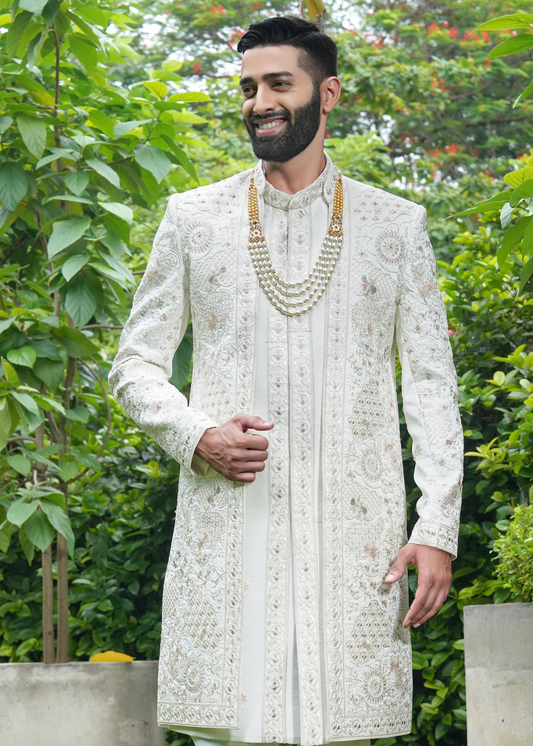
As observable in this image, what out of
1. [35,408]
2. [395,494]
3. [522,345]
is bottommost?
[395,494]

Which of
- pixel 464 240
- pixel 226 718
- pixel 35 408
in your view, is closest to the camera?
pixel 226 718

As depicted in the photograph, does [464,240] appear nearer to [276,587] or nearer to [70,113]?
[70,113]

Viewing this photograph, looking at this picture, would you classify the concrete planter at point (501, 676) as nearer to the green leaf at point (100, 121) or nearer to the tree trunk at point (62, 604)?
the tree trunk at point (62, 604)

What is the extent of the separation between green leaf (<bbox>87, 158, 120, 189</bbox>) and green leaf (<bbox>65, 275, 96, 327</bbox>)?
0.28 m

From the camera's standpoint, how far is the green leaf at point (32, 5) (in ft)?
7.64

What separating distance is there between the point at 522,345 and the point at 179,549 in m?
1.33

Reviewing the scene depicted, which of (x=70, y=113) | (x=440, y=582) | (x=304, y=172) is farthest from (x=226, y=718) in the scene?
(x=70, y=113)

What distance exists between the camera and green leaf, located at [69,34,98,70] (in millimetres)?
2707

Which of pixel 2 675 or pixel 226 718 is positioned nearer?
pixel 226 718

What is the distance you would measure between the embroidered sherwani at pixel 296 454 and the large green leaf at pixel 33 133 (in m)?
Result: 0.66

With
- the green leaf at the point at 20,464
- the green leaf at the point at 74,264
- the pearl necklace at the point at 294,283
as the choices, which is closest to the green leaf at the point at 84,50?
the green leaf at the point at 74,264

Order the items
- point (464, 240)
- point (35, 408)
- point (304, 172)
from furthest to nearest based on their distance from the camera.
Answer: point (464, 240) < point (35, 408) < point (304, 172)

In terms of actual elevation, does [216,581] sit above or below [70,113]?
below

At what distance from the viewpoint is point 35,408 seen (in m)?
2.40
